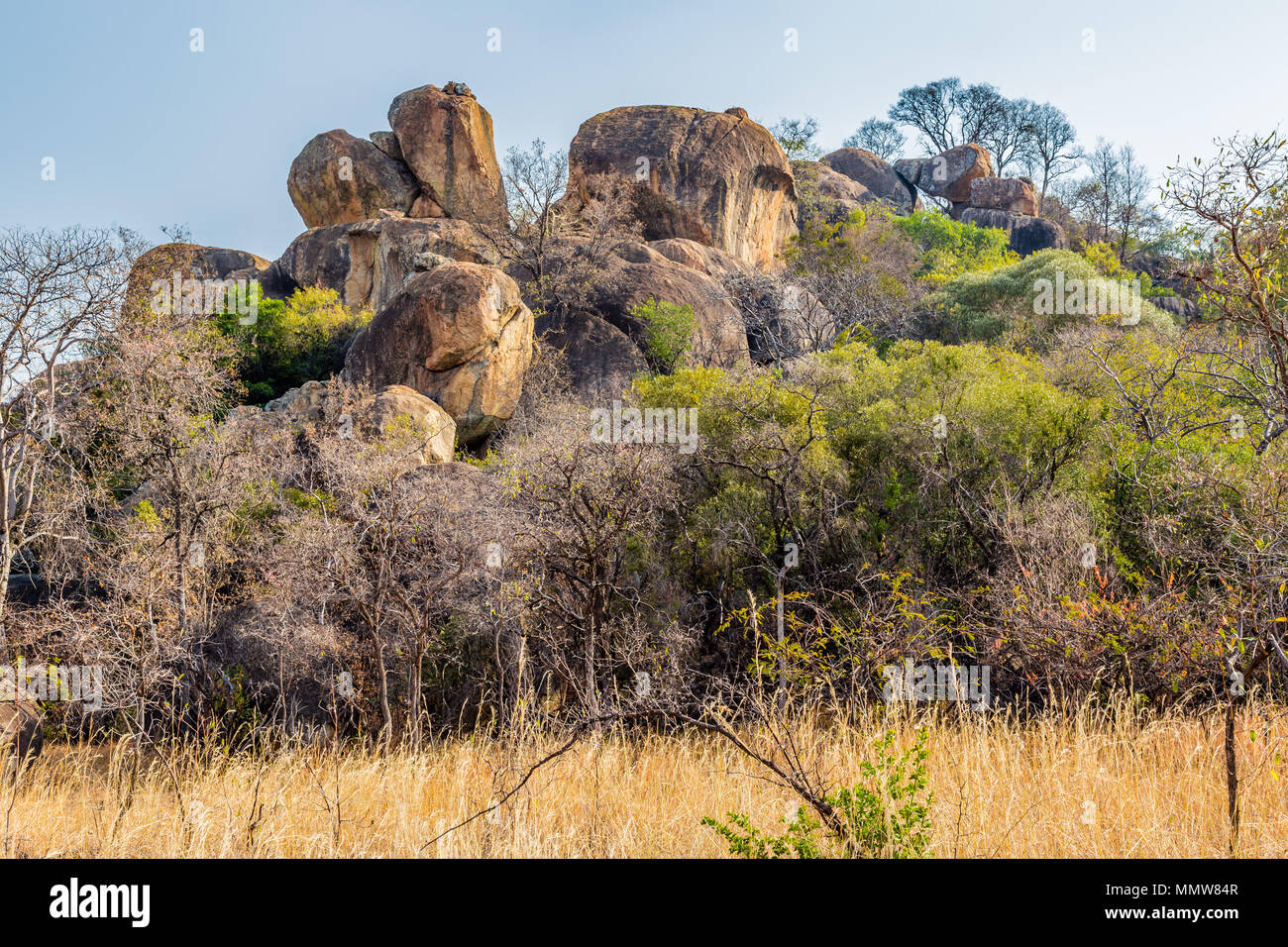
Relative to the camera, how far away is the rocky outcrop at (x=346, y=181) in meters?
34.7

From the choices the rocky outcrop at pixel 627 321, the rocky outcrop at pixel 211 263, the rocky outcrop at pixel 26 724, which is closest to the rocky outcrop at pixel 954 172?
the rocky outcrop at pixel 627 321

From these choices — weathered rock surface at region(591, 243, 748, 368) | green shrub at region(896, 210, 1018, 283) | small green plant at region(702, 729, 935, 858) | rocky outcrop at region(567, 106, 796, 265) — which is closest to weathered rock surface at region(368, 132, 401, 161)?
rocky outcrop at region(567, 106, 796, 265)

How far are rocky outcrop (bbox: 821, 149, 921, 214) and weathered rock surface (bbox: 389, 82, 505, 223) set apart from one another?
991 inches

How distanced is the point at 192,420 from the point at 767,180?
24.7m

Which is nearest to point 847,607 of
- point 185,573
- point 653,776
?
point 653,776

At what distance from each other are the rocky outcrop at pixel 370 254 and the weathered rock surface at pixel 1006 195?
33.6 meters

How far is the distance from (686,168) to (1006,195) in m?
27.6

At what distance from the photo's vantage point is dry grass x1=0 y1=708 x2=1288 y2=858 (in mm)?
3916

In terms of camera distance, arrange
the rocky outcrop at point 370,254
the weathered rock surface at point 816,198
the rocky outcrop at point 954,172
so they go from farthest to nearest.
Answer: the rocky outcrop at point 954,172 < the weathered rock surface at point 816,198 < the rocky outcrop at point 370,254

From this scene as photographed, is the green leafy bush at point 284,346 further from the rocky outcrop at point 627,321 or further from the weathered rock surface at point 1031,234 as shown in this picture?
the weathered rock surface at point 1031,234

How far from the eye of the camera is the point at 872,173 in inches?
2044

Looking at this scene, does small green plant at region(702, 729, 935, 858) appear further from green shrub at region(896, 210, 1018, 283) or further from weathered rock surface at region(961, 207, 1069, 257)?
weathered rock surface at region(961, 207, 1069, 257)

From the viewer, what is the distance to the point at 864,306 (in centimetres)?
2506
